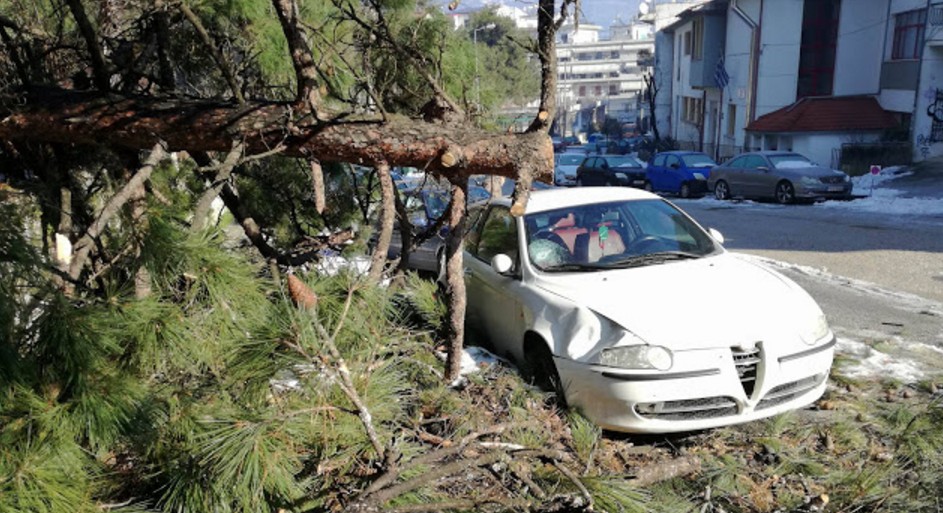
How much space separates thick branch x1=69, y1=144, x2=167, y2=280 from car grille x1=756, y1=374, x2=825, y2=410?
3.56 meters

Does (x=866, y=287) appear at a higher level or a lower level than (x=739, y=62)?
lower

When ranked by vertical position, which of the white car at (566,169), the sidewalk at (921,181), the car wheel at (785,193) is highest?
the car wheel at (785,193)

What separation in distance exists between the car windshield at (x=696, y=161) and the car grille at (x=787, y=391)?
2097 centimetres

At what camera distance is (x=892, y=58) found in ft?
94.3

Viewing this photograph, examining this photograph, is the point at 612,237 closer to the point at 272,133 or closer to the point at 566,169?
the point at 272,133

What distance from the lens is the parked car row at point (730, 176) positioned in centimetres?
2036

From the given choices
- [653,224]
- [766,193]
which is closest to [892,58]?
[766,193]

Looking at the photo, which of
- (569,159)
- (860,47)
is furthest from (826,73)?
(569,159)

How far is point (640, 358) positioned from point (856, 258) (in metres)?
8.74

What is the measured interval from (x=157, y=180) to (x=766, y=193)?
1889cm

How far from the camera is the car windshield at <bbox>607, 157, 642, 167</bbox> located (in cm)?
2745

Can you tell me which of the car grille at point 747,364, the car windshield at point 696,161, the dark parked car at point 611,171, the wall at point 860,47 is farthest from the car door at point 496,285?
Result: the wall at point 860,47

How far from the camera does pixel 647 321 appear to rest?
15.6 ft

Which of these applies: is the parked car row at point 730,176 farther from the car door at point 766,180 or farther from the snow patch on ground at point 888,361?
the snow patch on ground at point 888,361
